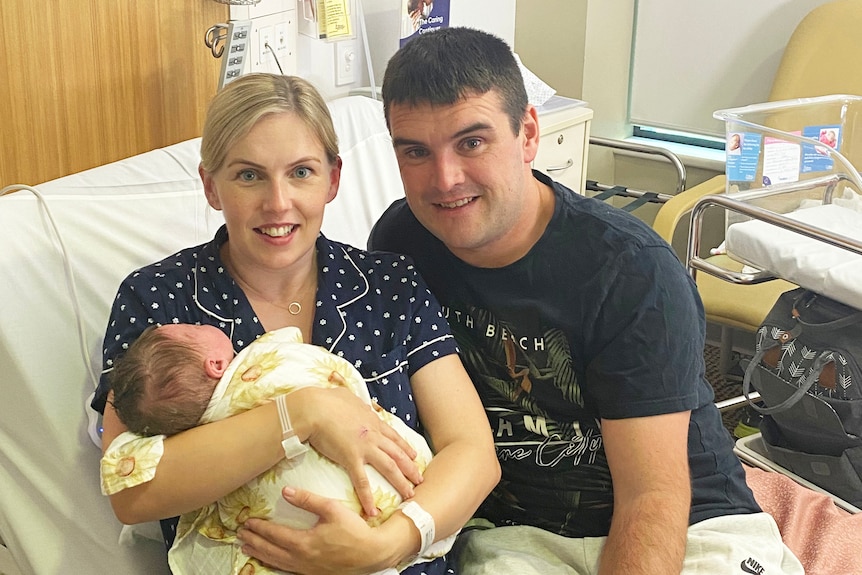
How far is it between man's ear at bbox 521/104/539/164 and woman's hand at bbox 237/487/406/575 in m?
0.65

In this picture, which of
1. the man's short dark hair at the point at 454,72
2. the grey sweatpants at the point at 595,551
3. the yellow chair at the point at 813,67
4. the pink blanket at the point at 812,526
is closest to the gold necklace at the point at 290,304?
the man's short dark hair at the point at 454,72

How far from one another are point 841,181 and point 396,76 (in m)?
1.39

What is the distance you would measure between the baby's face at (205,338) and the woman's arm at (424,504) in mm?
206

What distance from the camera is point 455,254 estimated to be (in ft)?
5.06

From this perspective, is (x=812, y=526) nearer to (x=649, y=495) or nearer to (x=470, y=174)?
(x=649, y=495)

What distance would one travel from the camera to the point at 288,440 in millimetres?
1211

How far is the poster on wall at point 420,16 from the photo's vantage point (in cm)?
271

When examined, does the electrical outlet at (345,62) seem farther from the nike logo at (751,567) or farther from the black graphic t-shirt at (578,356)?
the nike logo at (751,567)

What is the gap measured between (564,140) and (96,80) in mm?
1472

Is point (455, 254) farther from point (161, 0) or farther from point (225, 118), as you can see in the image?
point (161, 0)

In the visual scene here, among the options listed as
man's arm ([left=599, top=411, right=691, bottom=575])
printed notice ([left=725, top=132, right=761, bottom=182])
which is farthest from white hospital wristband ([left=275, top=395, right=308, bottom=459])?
printed notice ([left=725, top=132, right=761, bottom=182])

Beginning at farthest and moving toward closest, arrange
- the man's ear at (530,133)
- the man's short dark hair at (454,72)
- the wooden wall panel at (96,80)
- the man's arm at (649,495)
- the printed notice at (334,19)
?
the printed notice at (334,19)
the wooden wall panel at (96,80)
the man's ear at (530,133)
the man's short dark hair at (454,72)
the man's arm at (649,495)

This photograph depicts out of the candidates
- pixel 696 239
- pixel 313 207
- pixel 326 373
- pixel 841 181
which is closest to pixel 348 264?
pixel 313 207

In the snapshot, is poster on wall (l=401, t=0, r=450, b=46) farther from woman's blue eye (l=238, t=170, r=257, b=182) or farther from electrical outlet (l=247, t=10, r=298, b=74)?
woman's blue eye (l=238, t=170, r=257, b=182)
